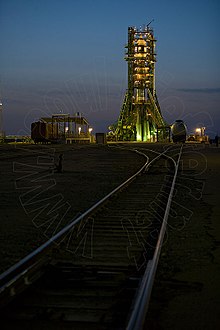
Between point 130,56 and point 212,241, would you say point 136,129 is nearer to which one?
point 130,56

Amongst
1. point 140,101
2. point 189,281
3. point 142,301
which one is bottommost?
point 189,281

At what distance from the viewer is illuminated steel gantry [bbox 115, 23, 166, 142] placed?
360ft

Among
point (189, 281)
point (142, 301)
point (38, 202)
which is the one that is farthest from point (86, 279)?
point (38, 202)

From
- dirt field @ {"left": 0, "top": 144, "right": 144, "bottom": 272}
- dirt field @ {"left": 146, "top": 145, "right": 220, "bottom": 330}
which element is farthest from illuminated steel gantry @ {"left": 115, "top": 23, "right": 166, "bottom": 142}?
dirt field @ {"left": 146, "top": 145, "right": 220, "bottom": 330}

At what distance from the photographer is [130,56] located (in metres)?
112

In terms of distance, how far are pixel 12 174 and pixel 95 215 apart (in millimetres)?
11574

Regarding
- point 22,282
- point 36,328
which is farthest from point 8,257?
point 36,328

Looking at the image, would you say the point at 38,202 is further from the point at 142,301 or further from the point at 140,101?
the point at 140,101

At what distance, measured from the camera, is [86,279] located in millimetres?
5695

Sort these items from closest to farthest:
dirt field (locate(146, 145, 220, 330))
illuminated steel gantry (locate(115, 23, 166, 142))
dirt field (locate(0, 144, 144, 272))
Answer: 1. dirt field (locate(146, 145, 220, 330))
2. dirt field (locate(0, 144, 144, 272))
3. illuminated steel gantry (locate(115, 23, 166, 142))

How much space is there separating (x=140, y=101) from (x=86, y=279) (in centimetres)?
10540

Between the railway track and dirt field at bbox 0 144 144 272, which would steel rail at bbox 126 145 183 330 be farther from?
dirt field at bbox 0 144 144 272

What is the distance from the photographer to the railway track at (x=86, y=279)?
4.43 m

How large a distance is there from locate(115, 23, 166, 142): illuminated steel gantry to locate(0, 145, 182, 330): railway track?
332 feet
